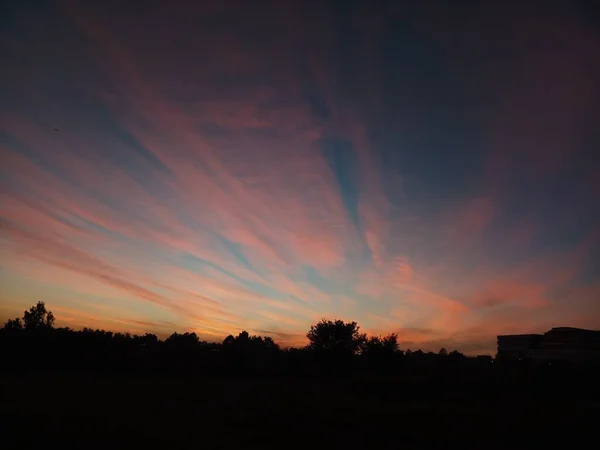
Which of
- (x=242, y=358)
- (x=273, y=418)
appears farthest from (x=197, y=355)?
(x=273, y=418)

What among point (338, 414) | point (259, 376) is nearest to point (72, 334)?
point (259, 376)

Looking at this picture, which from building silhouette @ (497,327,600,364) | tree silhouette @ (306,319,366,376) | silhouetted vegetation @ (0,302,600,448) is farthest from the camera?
tree silhouette @ (306,319,366,376)

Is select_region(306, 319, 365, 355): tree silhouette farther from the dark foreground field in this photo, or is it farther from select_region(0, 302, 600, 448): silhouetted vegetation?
the dark foreground field

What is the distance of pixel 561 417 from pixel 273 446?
1462 centimetres

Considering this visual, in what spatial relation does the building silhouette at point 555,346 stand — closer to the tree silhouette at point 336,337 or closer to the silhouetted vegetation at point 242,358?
the silhouetted vegetation at point 242,358

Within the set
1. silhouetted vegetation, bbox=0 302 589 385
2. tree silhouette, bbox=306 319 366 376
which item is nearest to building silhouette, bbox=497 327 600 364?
silhouetted vegetation, bbox=0 302 589 385

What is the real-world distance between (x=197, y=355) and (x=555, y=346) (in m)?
35.9

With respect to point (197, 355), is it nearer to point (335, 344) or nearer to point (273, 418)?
point (335, 344)

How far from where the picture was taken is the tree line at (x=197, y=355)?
33.4m

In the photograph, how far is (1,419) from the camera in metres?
12.5

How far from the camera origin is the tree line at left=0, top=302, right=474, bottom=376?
33375mm

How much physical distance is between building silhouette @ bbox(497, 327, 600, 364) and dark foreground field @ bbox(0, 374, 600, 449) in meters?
8.45

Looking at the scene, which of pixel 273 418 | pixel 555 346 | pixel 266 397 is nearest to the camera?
pixel 273 418

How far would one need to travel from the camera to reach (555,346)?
33562 millimetres
